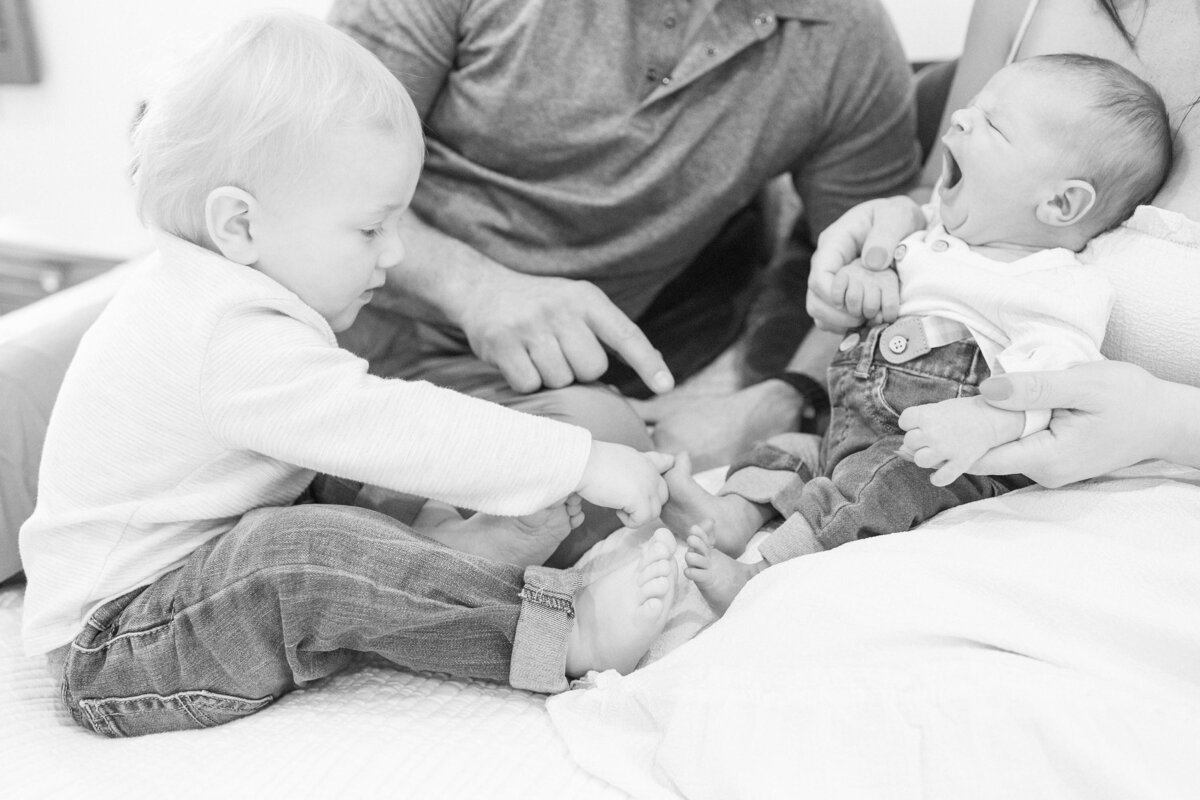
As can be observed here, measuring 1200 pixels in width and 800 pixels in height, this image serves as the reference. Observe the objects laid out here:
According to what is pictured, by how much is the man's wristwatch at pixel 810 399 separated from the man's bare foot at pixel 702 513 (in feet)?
1.06

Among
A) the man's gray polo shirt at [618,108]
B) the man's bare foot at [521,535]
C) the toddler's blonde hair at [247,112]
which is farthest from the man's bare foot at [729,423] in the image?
the toddler's blonde hair at [247,112]

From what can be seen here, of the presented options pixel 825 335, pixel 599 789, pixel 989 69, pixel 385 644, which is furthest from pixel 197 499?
pixel 989 69

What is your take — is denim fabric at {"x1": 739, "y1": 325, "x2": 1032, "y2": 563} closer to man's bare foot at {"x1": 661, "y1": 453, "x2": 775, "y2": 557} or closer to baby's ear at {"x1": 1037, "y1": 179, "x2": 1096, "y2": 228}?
man's bare foot at {"x1": 661, "y1": 453, "x2": 775, "y2": 557}

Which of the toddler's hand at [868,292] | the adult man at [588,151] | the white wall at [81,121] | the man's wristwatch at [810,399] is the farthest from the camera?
the white wall at [81,121]

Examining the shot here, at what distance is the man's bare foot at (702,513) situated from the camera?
1.04m

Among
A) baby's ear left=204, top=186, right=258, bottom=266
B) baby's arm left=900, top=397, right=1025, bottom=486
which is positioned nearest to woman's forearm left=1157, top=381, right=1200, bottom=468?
baby's arm left=900, top=397, right=1025, bottom=486

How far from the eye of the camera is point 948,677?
72 cm

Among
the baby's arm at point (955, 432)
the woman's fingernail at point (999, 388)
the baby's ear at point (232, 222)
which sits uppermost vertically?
the baby's ear at point (232, 222)

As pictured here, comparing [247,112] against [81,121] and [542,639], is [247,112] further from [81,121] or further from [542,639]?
[81,121]

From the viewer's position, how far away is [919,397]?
0.98 m

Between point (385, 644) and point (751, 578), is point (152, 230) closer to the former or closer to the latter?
point (385, 644)

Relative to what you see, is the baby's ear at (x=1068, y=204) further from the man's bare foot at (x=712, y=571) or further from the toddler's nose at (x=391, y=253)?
the toddler's nose at (x=391, y=253)

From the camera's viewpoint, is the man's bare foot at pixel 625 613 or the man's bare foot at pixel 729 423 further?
the man's bare foot at pixel 729 423

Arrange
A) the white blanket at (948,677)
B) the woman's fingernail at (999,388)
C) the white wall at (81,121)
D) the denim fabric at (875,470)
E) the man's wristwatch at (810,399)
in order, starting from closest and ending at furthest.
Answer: the white blanket at (948,677), the woman's fingernail at (999,388), the denim fabric at (875,470), the man's wristwatch at (810,399), the white wall at (81,121)
